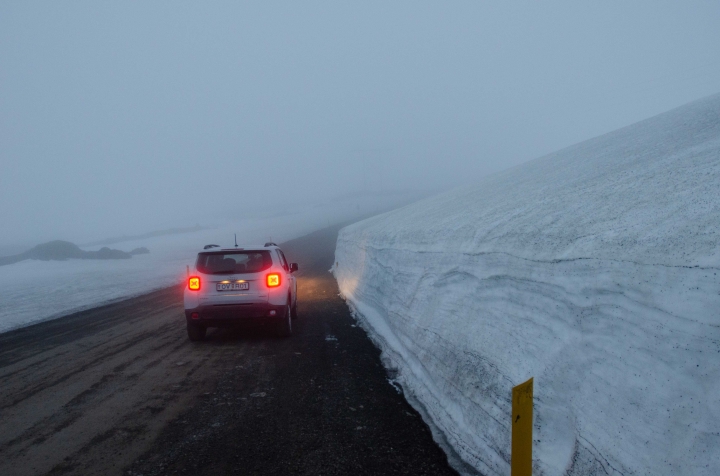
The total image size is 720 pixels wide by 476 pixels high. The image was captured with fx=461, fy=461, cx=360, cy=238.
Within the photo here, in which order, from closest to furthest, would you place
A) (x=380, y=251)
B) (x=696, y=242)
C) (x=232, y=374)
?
(x=696, y=242)
(x=232, y=374)
(x=380, y=251)

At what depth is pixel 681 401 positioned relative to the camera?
2.47 metres

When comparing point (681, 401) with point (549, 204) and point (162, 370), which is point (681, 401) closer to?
point (549, 204)

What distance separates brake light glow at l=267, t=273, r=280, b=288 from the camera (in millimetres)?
8727

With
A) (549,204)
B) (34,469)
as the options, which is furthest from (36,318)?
(549,204)

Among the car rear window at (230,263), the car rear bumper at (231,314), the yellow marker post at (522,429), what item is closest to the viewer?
the yellow marker post at (522,429)

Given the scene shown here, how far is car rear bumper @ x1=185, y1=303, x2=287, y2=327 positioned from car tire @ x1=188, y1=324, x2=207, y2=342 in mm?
190

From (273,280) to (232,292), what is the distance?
2.57 feet

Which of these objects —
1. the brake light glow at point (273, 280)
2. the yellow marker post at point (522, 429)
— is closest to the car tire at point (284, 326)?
the brake light glow at point (273, 280)

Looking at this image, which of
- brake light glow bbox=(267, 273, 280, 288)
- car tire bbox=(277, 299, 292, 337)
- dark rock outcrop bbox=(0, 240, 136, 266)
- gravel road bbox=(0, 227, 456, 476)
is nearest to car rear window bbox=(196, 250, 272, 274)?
brake light glow bbox=(267, 273, 280, 288)

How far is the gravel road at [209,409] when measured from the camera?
13.2ft

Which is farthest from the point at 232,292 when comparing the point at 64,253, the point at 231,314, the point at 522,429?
the point at 64,253

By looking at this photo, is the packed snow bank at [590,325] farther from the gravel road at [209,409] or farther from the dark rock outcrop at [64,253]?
the dark rock outcrop at [64,253]

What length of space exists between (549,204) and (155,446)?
205 inches

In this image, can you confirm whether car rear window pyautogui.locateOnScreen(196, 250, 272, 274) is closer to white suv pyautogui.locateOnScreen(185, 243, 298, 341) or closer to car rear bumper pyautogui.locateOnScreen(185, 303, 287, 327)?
white suv pyautogui.locateOnScreen(185, 243, 298, 341)
